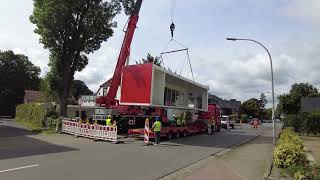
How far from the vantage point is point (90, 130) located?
26453 mm

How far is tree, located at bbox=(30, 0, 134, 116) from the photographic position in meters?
35.5

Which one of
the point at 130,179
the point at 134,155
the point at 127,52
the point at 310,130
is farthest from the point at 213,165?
the point at 310,130

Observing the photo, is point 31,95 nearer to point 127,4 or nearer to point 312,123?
point 127,4

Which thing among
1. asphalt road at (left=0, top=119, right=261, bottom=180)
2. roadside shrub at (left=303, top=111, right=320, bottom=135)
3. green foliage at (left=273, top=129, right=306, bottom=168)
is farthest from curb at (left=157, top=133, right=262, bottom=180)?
roadside shrub at (left=303, top=111, right=320, bottom=135)

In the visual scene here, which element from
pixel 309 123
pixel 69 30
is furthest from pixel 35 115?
pixel 309 123

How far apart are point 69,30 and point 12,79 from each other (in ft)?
190

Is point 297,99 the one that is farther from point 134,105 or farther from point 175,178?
point 175,178

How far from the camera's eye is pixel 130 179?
39.4 ft

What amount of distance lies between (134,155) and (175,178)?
5.53 meters

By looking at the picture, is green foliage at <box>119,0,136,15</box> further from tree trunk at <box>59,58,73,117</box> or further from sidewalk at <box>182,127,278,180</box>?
sidewalk at <box>182,127,278,180</box>

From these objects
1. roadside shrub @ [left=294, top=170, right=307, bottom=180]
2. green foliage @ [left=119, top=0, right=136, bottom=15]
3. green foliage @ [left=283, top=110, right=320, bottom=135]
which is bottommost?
roadside shrub @ [left=294, top=170, right=307, bottom=180]

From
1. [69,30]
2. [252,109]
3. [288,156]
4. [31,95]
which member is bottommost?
[288,156]

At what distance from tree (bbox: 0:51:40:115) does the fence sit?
62.1m

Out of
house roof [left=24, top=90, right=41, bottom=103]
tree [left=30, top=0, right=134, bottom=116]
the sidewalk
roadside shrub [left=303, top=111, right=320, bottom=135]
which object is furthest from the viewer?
house roof [left=24, top=90, right=41, bottom=103]
